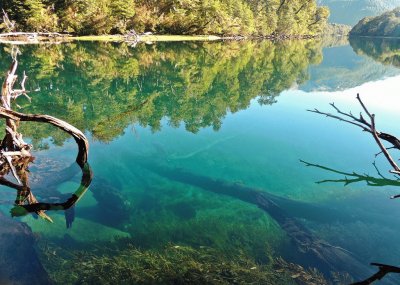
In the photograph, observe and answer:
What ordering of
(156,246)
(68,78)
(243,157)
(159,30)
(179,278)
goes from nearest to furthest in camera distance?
(179,278)
(156,246)
(243,157)
(68,78)
(159,30)

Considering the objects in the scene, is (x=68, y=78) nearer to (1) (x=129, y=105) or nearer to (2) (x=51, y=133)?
(1) (x=129, y=105)

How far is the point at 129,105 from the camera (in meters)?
20.0

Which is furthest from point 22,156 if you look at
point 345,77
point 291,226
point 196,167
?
point 345,77

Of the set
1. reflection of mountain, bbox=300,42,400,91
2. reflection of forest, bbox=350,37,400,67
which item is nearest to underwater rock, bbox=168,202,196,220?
reflection of mountain, bbox=300,42,400,91

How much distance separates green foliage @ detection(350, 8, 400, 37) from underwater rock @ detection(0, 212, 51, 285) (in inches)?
7671

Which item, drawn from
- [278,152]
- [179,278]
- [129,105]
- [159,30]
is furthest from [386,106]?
[159,30]

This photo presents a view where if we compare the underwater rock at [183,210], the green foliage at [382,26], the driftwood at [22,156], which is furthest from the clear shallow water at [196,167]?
the green foliage at [382,26]

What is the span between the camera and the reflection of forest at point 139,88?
696 inches

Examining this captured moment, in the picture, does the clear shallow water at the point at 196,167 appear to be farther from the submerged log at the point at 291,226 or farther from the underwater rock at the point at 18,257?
the underwater rock at the point at 18,257

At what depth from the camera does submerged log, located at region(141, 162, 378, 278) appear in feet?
25.6

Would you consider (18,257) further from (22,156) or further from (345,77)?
(345,77)

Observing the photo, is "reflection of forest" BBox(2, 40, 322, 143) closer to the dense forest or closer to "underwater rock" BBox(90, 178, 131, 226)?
"underwater rock" BBox(90, 178, 131, 226)

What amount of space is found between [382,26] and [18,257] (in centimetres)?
19970

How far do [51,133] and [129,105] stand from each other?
6.17 metres
